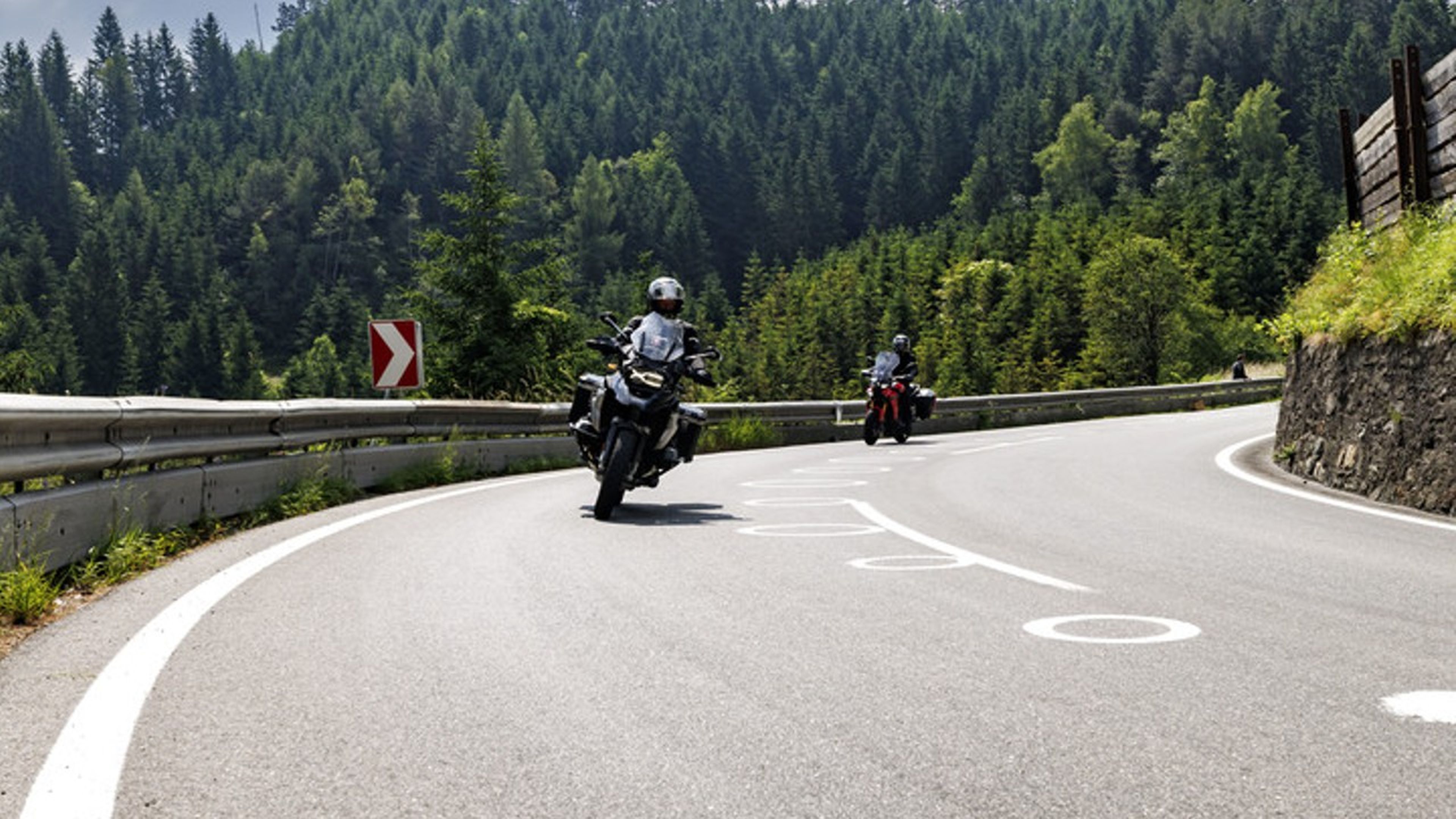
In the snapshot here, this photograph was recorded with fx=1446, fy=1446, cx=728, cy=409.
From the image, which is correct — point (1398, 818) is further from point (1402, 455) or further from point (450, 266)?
point (450, 266)

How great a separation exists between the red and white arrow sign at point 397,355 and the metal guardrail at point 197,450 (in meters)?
0.54

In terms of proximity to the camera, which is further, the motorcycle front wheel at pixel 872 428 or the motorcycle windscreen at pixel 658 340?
the motorcycle front wheel at pixel 872 428

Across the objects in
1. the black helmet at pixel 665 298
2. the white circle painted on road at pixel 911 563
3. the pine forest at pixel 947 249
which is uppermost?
the pine forest at pixel 947 249

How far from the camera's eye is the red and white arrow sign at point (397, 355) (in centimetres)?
1565

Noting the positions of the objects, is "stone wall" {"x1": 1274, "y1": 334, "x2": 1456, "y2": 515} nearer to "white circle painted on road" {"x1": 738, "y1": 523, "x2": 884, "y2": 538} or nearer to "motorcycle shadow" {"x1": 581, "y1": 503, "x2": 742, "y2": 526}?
"white circle painted on road" {"x1": 738, "y1": 523, "x2": 884, "y2": 538}

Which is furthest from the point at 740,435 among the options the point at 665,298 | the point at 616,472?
the point at 616,472

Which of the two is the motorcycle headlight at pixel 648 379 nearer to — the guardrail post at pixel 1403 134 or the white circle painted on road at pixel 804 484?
the white circle painted on road at pixel 804 484

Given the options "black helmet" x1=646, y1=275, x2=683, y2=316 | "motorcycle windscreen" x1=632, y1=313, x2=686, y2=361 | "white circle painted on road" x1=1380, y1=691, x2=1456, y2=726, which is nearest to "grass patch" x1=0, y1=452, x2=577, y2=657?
"motorcycle windscreen" x1=632, y1=313, x2=686, y2=361

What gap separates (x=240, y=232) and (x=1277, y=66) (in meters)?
137

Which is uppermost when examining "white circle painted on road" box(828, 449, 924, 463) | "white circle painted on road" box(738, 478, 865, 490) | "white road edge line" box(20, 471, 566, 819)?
"white road edge line" box(20, 471, 566, 819)

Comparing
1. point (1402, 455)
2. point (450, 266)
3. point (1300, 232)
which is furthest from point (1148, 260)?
point (1402, 455)

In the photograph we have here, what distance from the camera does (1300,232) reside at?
116 m

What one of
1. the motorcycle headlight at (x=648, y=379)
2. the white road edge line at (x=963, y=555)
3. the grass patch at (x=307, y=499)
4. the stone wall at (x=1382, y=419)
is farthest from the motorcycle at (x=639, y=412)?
the stone wall at (x=1382, y=419)

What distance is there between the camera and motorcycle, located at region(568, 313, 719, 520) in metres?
10.8
